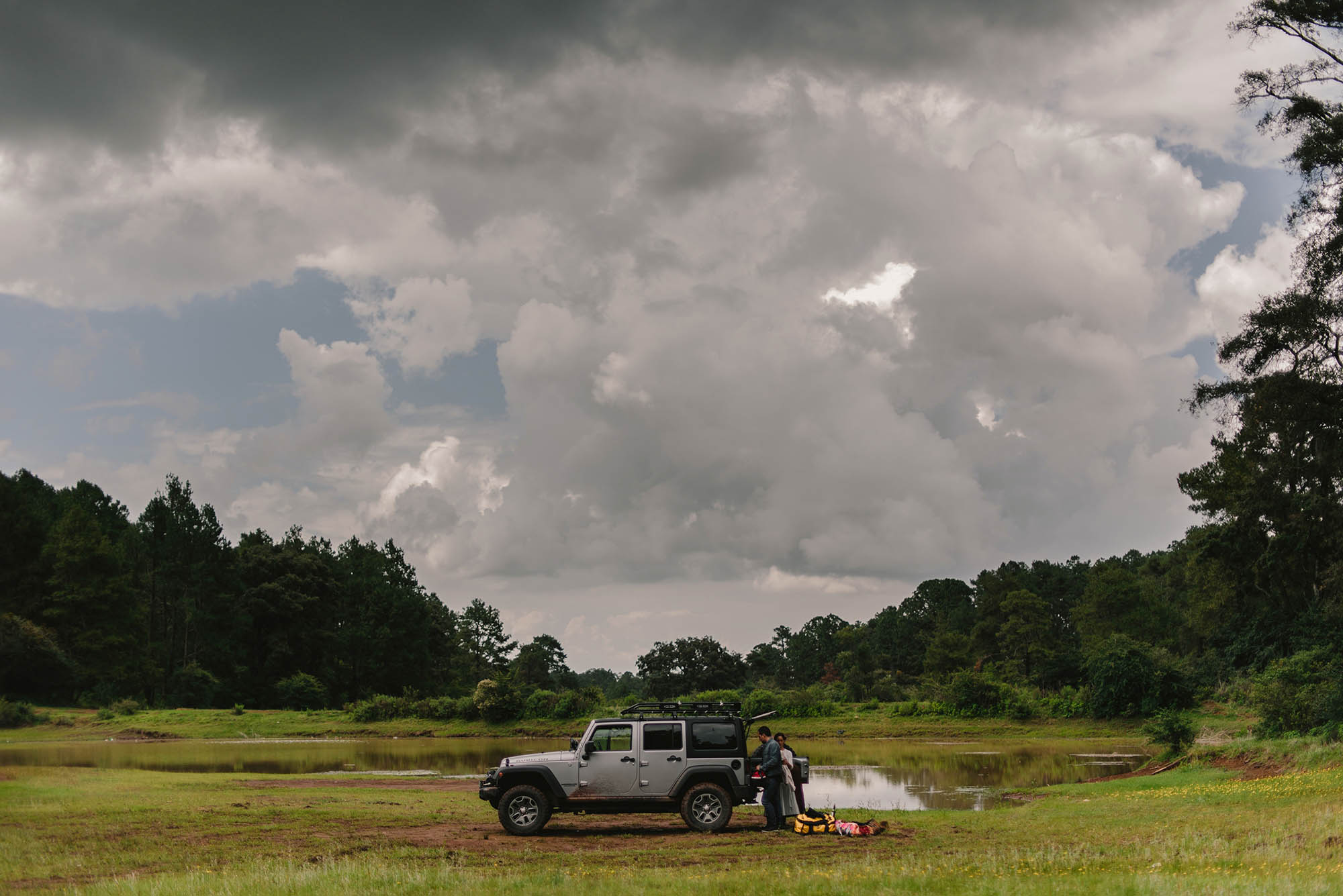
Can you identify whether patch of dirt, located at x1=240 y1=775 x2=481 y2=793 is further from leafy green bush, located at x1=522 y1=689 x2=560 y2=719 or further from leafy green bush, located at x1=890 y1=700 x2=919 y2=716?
leafy green bush, located at x1=890 y1=700 x2=919 y2=716

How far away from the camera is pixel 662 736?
777 inches

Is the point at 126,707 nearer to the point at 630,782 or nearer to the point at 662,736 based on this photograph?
the point at 630,782

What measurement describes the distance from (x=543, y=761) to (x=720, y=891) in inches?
324

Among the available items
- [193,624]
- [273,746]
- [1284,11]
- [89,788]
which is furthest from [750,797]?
[193,624]

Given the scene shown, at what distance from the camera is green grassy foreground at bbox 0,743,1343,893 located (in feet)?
40.5

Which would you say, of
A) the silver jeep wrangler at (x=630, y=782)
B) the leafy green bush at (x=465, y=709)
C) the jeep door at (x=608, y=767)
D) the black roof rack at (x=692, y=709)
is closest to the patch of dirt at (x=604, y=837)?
the silver jeep wrangler at (x=630, y=782)

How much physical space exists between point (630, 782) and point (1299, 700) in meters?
27.8

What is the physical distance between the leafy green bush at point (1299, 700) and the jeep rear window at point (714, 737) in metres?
23.6

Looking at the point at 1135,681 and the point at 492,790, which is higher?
the point at 492,790

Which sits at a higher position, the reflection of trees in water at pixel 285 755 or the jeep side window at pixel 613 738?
the jeep side window at pixel 613 738

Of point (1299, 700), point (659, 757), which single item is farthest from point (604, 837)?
point (1299, 700)

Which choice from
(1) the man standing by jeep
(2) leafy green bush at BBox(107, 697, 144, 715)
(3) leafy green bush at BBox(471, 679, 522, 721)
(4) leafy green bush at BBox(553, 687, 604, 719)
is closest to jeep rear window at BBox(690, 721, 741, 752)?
(1) the man standing by jeep

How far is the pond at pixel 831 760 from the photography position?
32.3 meters

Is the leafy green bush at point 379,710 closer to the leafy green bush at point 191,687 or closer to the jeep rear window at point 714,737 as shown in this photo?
the leafy green bush at point 191,687
